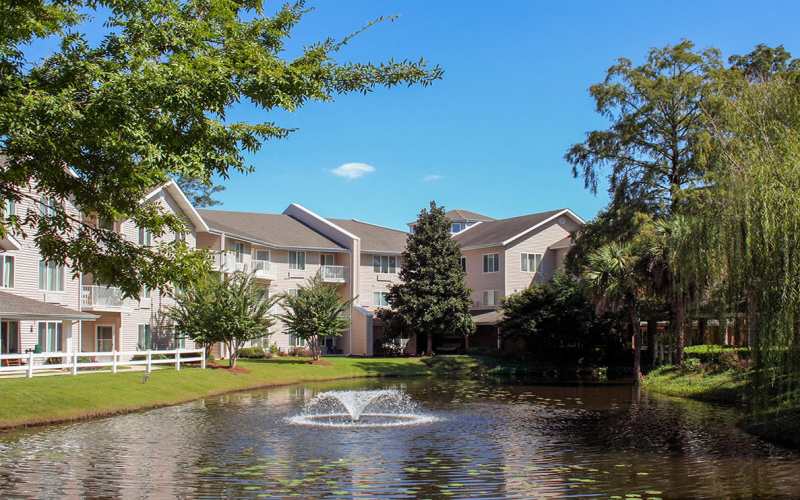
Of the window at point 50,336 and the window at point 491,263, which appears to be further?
the window at point 491,263

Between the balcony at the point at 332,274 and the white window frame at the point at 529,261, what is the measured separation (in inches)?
548

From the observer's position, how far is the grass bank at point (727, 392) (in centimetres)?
2109

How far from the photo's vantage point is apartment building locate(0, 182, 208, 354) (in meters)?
36.1

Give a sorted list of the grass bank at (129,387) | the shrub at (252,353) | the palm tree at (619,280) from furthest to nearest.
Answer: the shrub at (252,353), the palm tree at (619,280), the grass bank at (129,387)

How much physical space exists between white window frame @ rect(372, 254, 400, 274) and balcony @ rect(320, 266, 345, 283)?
3603mm

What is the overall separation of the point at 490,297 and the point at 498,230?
5.97 metres

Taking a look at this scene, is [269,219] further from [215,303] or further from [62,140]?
[62,140]

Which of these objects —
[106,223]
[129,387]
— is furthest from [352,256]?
[106,223]

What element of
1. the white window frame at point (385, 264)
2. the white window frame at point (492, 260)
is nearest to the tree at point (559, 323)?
the white window frame at point (492, 260)

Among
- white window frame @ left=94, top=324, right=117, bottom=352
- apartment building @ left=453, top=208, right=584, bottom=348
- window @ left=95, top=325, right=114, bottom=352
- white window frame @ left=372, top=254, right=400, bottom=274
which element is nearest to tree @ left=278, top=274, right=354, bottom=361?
white window frame @ left=94, top=324, right=117, bottom=352

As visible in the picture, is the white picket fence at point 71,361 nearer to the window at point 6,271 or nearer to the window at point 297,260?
the window at point 6,271

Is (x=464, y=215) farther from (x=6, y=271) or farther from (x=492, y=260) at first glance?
(x=6, y=271)

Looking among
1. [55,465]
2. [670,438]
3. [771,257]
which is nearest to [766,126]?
[771,257]

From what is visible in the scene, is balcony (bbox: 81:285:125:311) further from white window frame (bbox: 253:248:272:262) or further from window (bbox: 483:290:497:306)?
window (bbox: 483:290:497:306)
